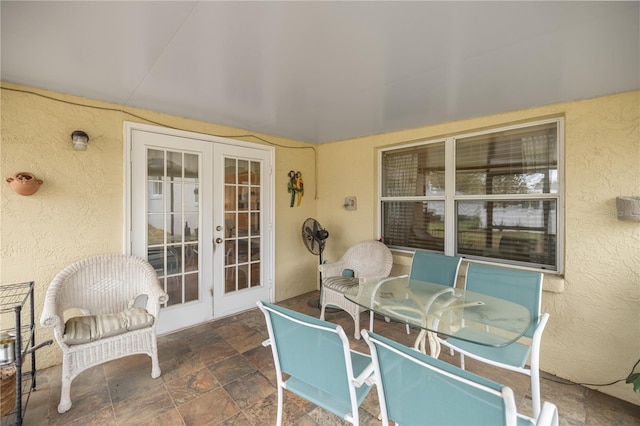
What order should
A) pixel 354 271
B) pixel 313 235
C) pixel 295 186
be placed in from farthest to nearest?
pixel 295 186 < pixel 313 235 < pixel 354 271

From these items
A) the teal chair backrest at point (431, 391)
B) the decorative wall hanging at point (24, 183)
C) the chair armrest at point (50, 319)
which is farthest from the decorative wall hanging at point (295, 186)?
the teal chair backrest at point (431, 391)

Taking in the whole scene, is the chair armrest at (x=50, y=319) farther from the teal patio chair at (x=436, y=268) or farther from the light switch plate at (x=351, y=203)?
the light switch plate at (x=351, y=203)

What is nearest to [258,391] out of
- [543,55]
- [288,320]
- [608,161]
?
[288,320]

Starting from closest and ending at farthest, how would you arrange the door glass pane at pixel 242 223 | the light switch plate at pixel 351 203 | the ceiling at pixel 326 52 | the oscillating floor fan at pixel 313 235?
the ceiling at pixel 326 52, the door glass pane at pixel 242 223, the oscillating floor fan at pixel 313 235, the light switch plate at pixel 351 203

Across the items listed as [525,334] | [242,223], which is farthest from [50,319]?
[525,334]

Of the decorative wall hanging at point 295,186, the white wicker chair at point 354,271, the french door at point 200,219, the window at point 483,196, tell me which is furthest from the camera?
the decorative wall hanging at point 295,186

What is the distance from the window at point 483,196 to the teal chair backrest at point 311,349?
7.57 ft

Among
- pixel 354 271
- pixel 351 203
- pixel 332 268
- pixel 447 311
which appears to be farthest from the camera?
pixel 351 203

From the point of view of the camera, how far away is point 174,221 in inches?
118

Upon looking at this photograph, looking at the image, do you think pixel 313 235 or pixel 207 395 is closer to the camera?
pixel 207 395

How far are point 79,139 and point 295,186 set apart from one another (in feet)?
7.78

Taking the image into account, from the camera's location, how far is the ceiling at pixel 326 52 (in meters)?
1.32

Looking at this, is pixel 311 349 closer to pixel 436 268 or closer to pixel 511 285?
pixel 511 285

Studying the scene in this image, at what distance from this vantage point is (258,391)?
205 cm
